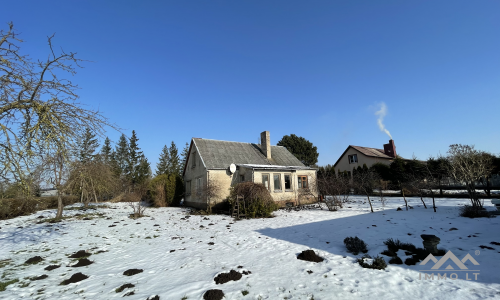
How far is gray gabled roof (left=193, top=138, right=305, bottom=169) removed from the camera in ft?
66.7

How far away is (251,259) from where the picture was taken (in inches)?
272

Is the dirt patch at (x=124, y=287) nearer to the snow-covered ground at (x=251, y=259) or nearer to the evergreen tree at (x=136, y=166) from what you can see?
the snow-covered ground at (x=251, y=259)

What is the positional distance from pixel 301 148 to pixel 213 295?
146 ft

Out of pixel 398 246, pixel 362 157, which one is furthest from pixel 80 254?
pixel 362 157

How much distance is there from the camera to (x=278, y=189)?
64.2 ft

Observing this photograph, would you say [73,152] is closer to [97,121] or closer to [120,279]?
[97,121]

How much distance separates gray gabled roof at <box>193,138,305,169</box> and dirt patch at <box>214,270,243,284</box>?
45.3 feet

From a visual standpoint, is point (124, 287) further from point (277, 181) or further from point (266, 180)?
point (277, 181)

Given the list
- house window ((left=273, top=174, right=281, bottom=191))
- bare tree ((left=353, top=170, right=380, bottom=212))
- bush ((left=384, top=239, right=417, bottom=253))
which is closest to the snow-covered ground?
bush ((left=384, top=239, right=417, bottom=253))

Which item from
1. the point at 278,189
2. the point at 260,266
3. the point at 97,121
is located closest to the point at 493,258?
the point at 260,266

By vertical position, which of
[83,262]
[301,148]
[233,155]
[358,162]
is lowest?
[83,262]

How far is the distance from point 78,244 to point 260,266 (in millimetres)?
8498

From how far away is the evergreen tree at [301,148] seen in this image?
46.7 meters

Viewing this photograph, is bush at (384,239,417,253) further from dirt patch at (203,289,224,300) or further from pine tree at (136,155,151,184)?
pine tree at (136,155,151,184)
